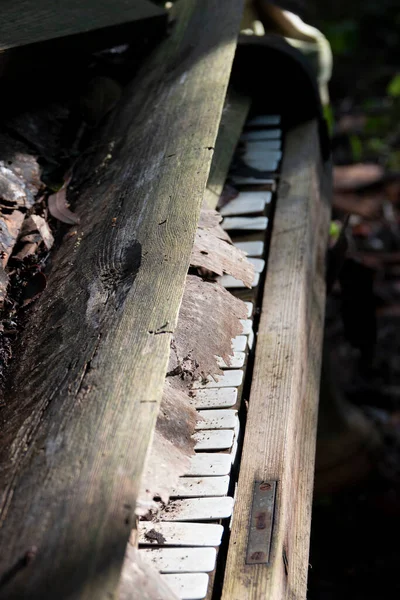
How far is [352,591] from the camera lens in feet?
13.8

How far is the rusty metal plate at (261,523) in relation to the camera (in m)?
1.46

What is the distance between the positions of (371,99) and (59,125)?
6.41 meters

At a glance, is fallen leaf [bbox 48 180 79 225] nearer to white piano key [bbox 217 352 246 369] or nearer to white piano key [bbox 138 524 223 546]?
white piano key [bbox 217 352 246 369]

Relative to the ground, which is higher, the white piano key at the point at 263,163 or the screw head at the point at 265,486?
the white piano key at the point at 263,163

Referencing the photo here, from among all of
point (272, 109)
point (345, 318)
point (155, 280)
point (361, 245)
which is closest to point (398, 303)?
point (361, 245)

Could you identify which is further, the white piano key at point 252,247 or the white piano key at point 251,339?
the white piano key at point 252,247

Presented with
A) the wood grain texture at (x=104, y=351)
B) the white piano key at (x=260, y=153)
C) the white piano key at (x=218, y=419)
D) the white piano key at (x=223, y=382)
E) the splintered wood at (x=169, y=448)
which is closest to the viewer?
the wood grain texture at (x=104, y=351)

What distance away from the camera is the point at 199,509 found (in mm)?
1539

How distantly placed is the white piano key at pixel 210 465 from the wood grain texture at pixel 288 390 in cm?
4

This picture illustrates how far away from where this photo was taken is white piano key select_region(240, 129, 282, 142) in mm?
2740

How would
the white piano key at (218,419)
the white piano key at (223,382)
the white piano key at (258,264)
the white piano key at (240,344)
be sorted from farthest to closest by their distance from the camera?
the white piano key at (258,264), the white piano key at (240,344), the white piano key at (223,382), the white piano key at (218,419)

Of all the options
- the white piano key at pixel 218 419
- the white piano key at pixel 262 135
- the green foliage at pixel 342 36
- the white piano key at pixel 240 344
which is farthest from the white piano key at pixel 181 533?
the green foliage at pixel 342 36

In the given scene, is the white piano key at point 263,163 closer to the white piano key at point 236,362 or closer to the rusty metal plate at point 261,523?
the white piano key at point 236,362

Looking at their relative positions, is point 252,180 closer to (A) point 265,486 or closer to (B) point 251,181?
(B) point 251,181
